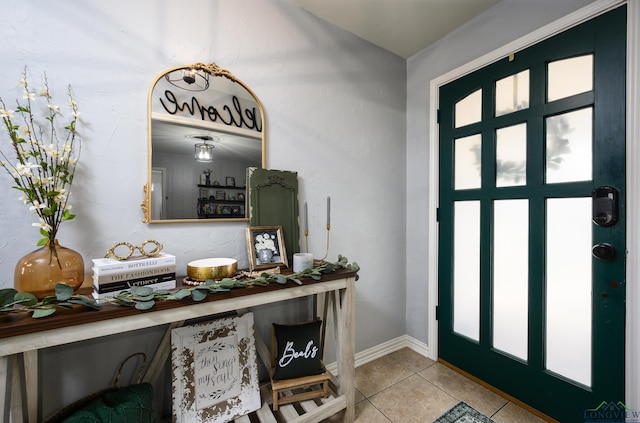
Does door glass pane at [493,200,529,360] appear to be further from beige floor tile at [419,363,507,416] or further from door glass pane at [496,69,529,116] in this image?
door glass pane at [496,69,529,116]

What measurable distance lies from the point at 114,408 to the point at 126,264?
560mm

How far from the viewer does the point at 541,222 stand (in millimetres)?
1577

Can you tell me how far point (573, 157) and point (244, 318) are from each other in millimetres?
2078

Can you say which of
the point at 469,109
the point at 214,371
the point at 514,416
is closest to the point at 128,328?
the point at 214,371

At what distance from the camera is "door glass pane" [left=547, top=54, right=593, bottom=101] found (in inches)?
55.7

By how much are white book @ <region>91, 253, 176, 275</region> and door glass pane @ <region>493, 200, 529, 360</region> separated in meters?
2.02

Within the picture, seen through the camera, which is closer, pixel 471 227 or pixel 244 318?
pixel 244 318

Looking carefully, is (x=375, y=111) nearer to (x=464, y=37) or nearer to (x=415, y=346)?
(x=464, y=37)

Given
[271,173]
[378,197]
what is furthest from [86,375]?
[378,197]

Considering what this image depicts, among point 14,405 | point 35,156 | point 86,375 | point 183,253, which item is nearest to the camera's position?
point 14,405

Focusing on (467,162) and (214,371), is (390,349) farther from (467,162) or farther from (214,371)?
(467,162)

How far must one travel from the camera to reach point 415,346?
230cm

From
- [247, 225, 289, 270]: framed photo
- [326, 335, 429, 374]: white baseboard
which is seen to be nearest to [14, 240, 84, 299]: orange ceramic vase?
[247, 225, 289, 270]: framed photo

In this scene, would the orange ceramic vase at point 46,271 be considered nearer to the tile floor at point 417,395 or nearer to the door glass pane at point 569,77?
the tile floor at point 417,395
